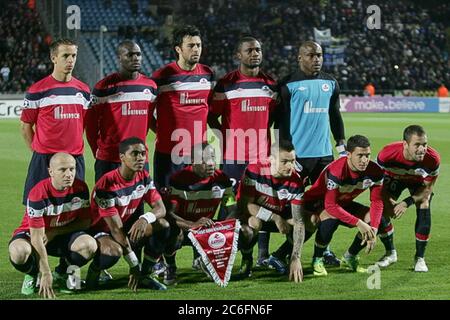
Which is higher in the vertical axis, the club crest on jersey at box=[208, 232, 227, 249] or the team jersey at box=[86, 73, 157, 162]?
the team jersey at box=[86, 73, 157, 162]

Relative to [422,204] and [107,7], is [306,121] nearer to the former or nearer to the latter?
[422,204]

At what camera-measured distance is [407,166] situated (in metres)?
7.10

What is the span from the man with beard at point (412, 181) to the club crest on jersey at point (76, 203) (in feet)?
8.62

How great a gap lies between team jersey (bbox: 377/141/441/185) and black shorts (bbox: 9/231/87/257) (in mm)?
2751

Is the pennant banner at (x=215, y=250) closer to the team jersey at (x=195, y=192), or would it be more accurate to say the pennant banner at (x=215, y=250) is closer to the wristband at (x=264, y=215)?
the team jersey at (x=195, y=192)

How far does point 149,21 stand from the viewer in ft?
119

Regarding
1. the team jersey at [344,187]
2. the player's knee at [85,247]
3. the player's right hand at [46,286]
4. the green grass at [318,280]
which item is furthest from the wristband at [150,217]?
the team jersey at [344,187]

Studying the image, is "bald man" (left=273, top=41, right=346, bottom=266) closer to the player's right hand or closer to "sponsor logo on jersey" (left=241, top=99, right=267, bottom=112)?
"sponsor logo on jersey" (left=241, top=99, right=267, bottom=112)

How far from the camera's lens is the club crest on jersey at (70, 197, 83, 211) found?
602 centimetres

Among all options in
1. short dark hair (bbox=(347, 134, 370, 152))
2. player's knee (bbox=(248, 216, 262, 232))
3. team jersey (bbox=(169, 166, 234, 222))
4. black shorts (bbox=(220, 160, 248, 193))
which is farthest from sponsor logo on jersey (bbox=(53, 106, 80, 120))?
short dark hair (bbox=(347, 134, 370, 152))

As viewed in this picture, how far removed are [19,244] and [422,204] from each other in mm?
3366

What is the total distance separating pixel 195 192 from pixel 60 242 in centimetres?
113

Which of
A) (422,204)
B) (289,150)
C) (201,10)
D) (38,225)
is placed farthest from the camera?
(201,10)

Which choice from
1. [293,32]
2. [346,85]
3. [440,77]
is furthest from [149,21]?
[440,77]
